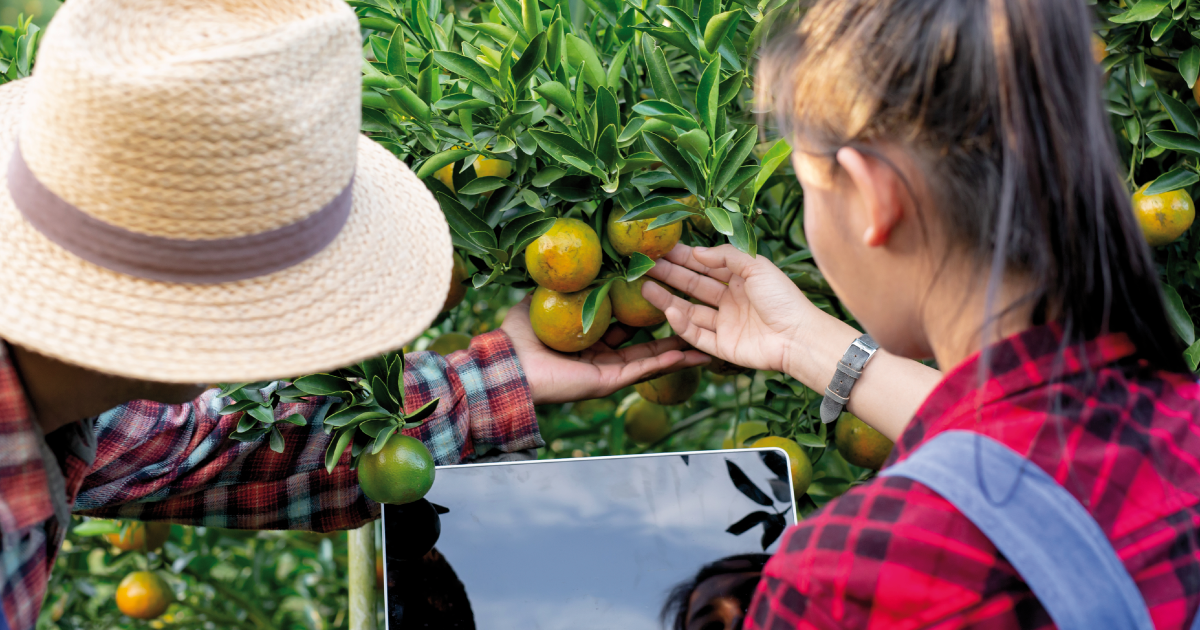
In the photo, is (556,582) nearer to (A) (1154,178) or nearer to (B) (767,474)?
(B) (767,474)

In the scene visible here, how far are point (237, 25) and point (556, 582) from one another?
71 cm

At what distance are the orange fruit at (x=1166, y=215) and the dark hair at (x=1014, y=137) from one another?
585mm

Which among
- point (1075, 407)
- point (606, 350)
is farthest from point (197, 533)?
point (1075, 407)

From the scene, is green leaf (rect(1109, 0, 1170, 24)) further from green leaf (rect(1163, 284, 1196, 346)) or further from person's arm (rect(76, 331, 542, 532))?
person's arm (rect(76, 331, 542, 532))

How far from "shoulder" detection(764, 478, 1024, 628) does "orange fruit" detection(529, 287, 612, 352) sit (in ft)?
2.03

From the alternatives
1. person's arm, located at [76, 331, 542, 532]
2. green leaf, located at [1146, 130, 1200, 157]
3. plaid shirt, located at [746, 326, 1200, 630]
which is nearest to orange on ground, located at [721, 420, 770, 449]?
person's arm, located at [76, 331, 542, 532]

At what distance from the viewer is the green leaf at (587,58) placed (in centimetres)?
114

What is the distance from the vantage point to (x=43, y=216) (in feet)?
2.38

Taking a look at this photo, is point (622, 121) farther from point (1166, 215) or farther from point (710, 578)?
point (1166, 215)

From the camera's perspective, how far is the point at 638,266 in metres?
1.18

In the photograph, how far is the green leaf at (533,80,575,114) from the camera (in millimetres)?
1080

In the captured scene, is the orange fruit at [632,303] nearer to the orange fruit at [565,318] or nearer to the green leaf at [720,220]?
the orange fruit at [565,318]

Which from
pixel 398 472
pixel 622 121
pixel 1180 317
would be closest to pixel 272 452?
pixel 398 472

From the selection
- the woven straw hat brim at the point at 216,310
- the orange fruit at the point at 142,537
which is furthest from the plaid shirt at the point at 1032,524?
the orange fruit at the point at 142,537
